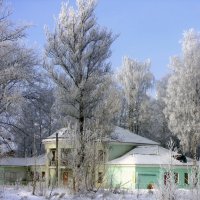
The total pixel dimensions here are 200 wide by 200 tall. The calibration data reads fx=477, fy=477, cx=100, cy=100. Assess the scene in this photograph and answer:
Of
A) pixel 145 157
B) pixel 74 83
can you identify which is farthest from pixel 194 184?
pixel 145 157

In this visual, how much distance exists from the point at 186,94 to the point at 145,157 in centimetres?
692

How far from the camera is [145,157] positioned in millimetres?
36875

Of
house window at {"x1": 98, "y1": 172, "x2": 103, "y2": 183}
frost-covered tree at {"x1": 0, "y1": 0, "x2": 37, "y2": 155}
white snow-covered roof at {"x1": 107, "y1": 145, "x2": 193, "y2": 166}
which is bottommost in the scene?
house window at {"x1": 98, "y1": 172, "x2": 103, "y2": 183}

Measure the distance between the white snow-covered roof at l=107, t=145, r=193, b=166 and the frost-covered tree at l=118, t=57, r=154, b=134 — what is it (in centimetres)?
1125

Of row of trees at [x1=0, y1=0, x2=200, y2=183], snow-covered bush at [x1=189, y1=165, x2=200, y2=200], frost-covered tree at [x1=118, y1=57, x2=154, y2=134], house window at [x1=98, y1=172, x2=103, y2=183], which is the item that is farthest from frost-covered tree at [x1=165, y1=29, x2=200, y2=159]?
snow-covered bush at [x1=189, y1=165, x2=200, y2=200]

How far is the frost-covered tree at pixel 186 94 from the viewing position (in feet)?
127

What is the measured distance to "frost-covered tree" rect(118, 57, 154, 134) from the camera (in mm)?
50750

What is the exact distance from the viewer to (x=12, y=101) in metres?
19.7

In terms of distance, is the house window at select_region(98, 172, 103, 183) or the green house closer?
the house window at select_region(98, 172, 103, 183)

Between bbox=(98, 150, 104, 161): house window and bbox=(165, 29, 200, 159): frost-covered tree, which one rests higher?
bbox=(165, 29, 200, 159): frost-covered tree

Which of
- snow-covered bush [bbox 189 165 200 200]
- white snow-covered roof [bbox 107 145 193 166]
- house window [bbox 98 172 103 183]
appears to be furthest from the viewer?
white snow-covered roof [bbox 107 145 193 166]

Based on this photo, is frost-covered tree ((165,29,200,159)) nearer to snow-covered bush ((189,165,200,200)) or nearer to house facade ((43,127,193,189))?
house facade ((43,127,193,189))

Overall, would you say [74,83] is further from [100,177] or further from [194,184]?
[194,184]

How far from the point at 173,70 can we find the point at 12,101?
25142mm
